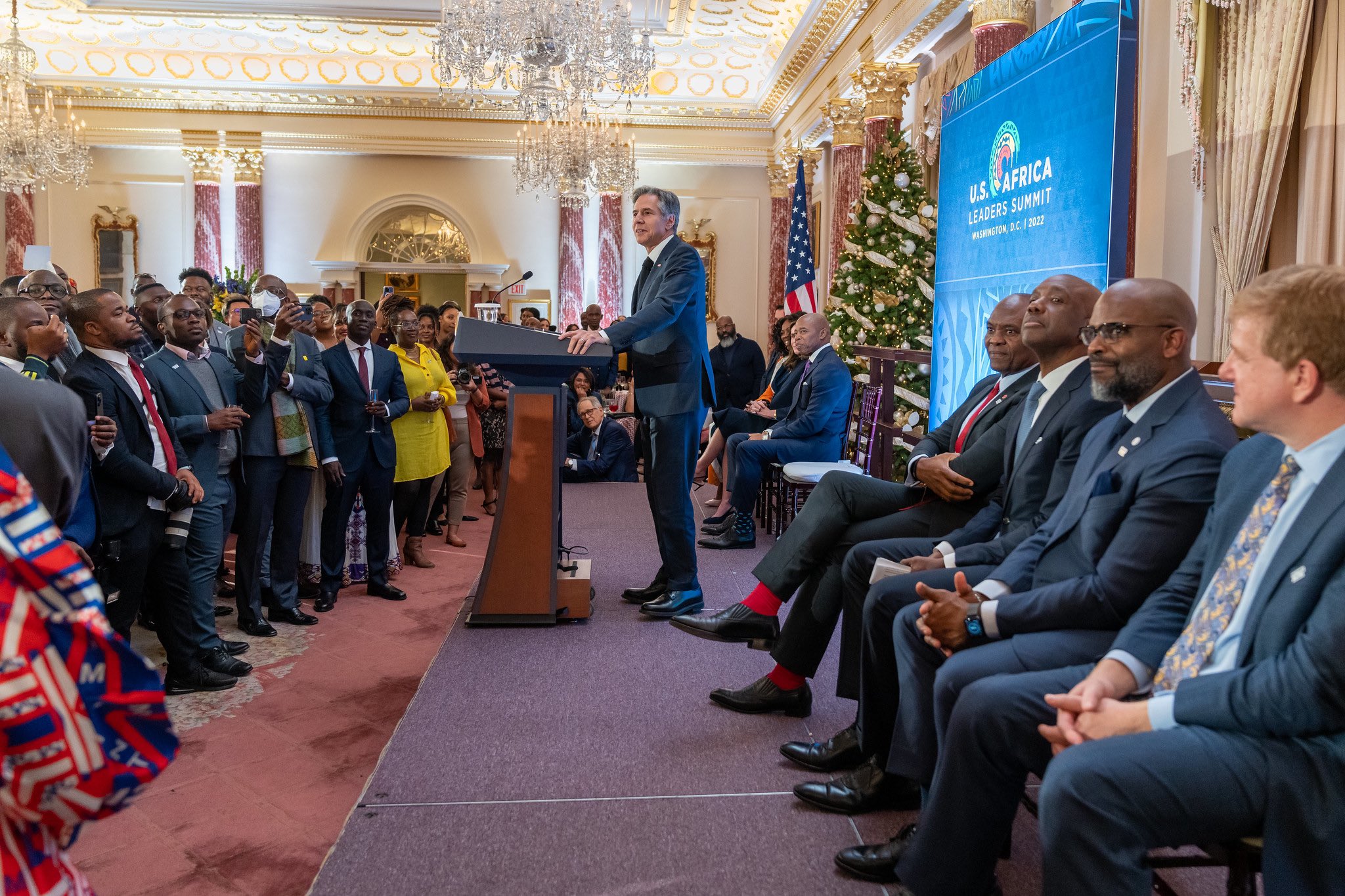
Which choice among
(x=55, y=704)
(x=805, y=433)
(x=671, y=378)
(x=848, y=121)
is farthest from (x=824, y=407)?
(x=848, y=121)

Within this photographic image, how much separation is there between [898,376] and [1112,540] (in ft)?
19.9

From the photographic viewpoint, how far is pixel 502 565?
434cm

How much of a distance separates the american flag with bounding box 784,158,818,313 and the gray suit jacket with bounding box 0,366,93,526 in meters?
7.90

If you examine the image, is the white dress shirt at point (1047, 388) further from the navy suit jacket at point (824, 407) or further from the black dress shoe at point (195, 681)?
the navy suit jacket at point (824, 407)

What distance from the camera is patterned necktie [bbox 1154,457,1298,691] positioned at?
5.57 feet

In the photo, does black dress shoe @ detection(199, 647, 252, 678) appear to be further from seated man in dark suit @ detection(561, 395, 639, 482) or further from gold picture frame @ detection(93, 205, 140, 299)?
gold picture frame @ detection(93, 205, 140, 299)

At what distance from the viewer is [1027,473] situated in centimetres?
278

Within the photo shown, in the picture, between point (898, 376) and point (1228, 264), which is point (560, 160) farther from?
point (1228, 264)

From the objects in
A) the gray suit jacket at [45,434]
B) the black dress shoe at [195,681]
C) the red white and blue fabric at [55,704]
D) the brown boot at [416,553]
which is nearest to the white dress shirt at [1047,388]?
the red white and blue fabric at [55,704]

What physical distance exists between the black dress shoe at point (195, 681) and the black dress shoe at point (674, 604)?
1691 millimetres

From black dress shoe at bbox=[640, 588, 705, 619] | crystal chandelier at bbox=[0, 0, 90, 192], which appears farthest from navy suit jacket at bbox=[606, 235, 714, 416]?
crystal chandelier at bbox=[0, 0, 90, 192]

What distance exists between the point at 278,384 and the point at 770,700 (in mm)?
2624

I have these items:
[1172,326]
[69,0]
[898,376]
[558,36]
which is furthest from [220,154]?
[1172,326]

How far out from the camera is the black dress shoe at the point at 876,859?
226 centimetres
